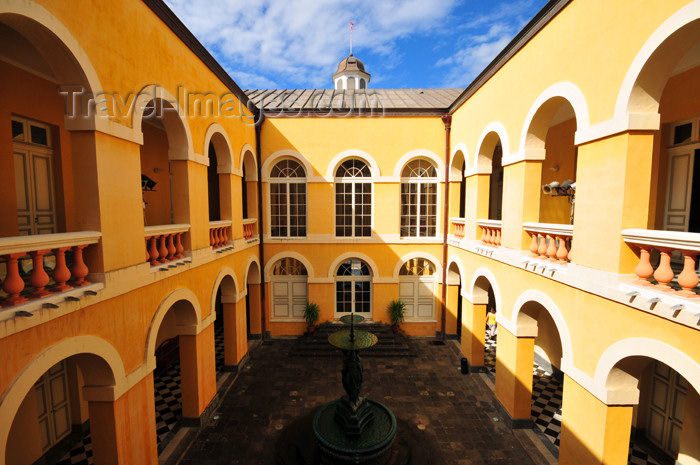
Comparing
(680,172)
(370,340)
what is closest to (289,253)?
(370,340)

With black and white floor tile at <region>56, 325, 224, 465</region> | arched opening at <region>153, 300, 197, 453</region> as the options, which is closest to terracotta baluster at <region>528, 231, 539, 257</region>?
arched opening at <region>153, 300, 197, 453</region>

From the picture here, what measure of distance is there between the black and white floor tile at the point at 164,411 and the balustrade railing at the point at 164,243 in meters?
4.39

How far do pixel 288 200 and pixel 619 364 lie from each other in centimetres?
1084

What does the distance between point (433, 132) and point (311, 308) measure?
8.53 m

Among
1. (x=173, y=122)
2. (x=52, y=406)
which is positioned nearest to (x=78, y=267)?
(x=173, y=122)

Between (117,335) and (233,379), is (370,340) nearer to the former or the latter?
(117,335)

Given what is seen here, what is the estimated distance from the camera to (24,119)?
18.9 feet

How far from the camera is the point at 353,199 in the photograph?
12656 mm

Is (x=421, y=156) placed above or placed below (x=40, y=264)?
above

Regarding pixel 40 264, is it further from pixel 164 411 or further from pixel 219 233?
pixel 164 411

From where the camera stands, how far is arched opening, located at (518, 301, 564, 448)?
24.3 feet

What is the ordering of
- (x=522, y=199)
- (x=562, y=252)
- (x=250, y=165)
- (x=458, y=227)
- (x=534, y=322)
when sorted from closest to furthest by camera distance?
(x=562, y=252) < (x=522, y=199) < (x=534, y=322) < (x=458, y=227) < (x=250, y=165)

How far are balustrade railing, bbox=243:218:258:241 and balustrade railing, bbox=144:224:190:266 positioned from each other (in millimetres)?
4054

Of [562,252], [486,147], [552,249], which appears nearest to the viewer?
[562,252]
